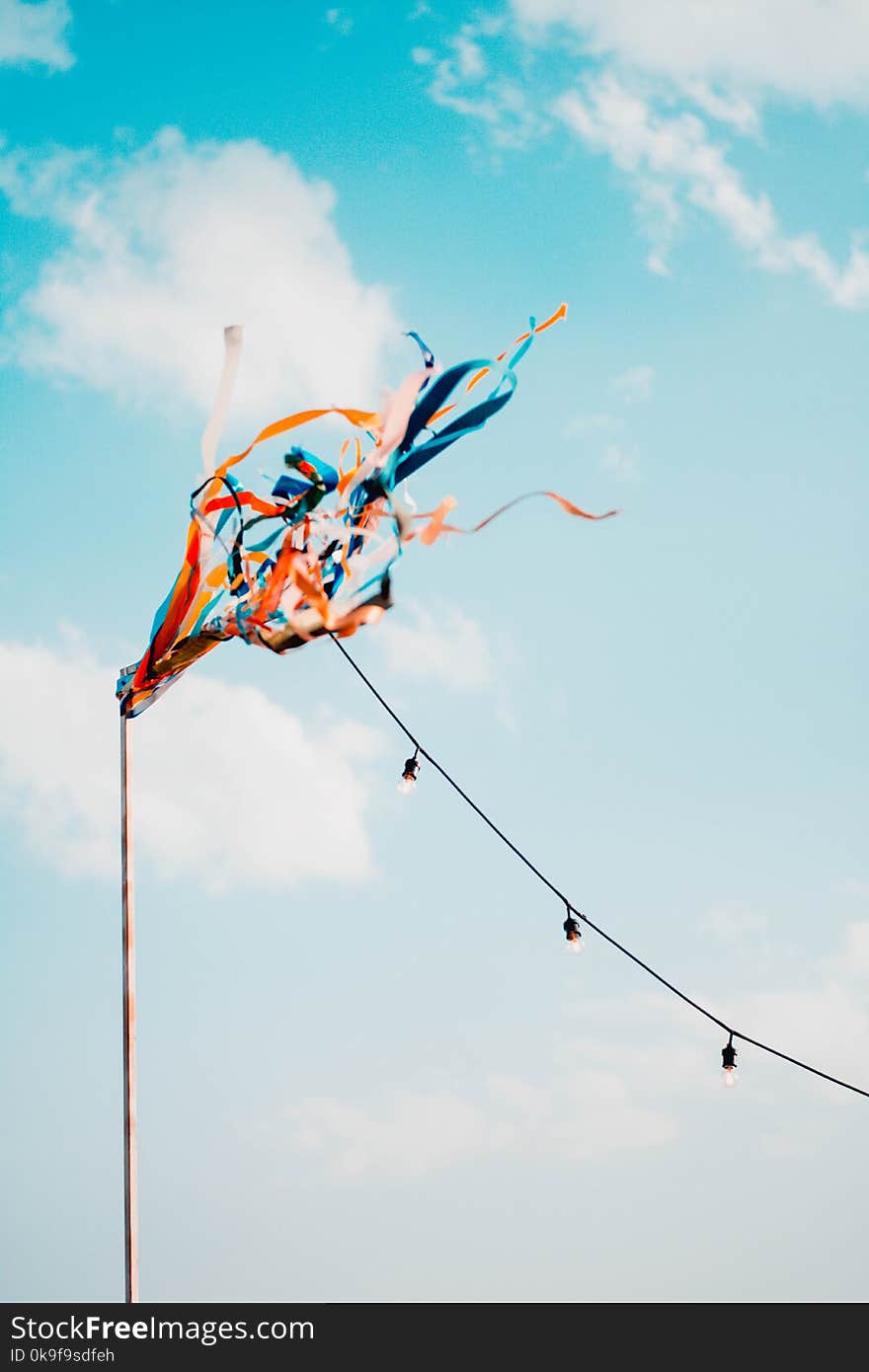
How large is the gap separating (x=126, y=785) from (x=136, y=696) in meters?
0.34

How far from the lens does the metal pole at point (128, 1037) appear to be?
14.2 feet

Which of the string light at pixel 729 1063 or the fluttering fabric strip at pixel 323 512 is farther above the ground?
the fluttering fabric strip at pixel 323 512

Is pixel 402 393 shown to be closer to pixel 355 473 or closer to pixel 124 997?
pixel 355 473

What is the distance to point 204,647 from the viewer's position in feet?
14.0

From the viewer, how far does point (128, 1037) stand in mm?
4520

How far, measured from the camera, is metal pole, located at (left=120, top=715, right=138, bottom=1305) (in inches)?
171

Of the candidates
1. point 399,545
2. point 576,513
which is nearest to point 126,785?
point 399,545

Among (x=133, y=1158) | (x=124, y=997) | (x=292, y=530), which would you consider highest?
(x=292, y=530)

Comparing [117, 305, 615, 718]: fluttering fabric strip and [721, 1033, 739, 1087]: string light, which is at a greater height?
[117, 305, 615, 718]: fluttering fabric strip

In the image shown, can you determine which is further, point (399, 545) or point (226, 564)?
point (226, 564)

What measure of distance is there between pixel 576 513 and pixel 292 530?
84cm

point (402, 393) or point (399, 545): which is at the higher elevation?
point (402, 393)

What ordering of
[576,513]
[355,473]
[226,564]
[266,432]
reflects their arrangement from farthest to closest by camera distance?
1. [226,564]
2. [266,432]
3. [355,473]
4. [576,513]

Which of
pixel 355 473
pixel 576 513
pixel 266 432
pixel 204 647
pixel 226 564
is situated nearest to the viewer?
pixel 576 513
